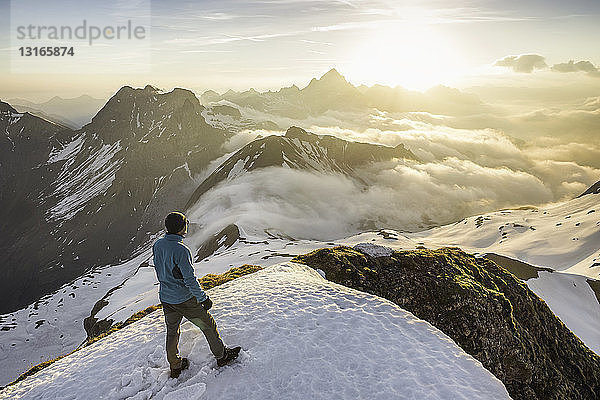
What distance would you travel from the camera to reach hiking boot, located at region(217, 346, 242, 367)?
10461mm

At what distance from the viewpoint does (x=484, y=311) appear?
18047 mm

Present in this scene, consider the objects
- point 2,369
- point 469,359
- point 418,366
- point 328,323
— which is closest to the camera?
point 418,366

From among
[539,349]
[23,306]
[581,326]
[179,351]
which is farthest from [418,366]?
[23,306]

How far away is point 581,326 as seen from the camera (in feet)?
246

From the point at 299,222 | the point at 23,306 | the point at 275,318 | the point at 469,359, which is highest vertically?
the point at 275,318

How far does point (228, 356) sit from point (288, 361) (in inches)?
75.6

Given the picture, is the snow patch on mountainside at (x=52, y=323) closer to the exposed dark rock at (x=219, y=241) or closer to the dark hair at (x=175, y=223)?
the exposed dark rock at (x=219, y=241)

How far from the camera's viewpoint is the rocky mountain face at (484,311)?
55.2ft

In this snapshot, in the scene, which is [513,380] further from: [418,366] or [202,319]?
[202,319]

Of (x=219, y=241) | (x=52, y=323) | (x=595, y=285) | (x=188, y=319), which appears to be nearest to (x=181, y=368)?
(x=188, y=319)

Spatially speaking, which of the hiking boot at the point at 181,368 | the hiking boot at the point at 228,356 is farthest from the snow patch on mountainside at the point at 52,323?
the hiking boot at the point at 228,356

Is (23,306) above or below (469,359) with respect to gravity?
below

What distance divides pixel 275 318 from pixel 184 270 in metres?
4.81

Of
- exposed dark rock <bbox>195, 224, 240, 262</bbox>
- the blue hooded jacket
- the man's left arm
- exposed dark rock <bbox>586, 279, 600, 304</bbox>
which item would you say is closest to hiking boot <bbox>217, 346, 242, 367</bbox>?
the blue hooded jacket
